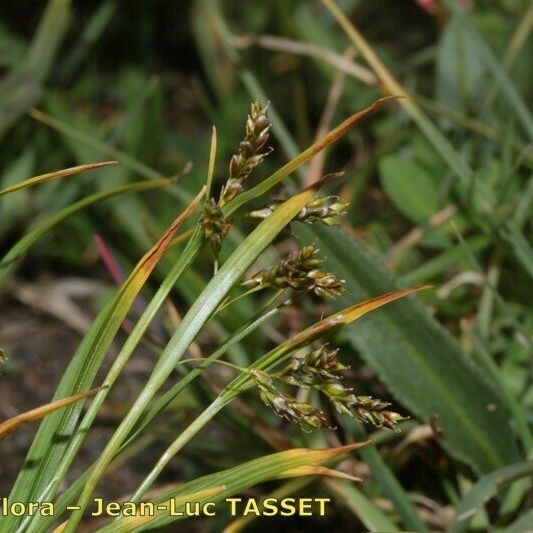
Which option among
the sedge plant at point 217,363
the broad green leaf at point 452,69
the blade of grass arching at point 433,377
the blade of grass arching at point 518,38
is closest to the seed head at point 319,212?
the sedge plant at point 217,363

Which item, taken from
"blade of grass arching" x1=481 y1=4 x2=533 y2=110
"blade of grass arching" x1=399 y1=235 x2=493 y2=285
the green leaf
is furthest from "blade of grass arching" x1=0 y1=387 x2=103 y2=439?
"blade of grass arching" x1=481 y1=4 x2=533 y2=110

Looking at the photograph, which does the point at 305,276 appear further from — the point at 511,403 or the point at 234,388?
the point at 511,403

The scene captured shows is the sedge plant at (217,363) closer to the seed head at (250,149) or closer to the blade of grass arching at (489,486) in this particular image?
the seed head at (250,149)

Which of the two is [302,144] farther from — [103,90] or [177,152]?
[103,90]

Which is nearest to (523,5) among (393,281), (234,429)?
(393,281)

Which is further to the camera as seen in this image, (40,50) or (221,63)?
(221,63)

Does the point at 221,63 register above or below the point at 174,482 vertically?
above
